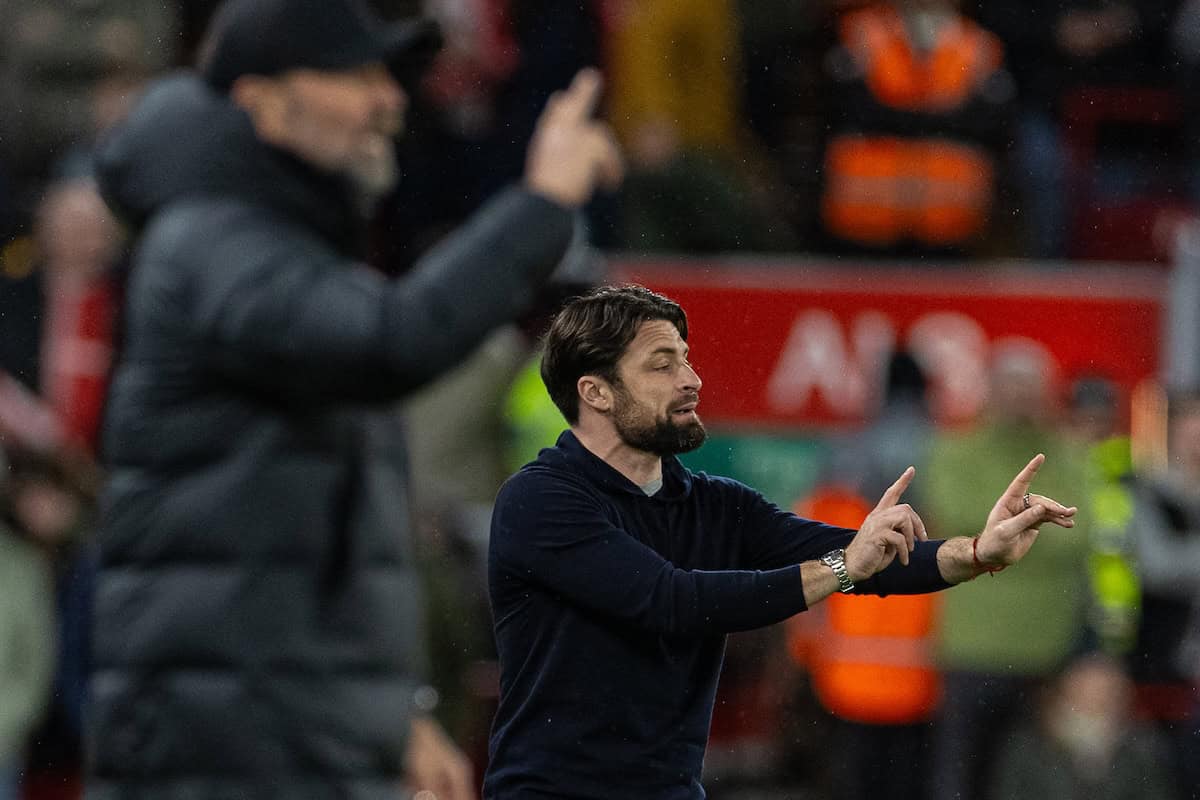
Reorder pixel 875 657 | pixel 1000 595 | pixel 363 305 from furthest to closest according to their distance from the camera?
pixel 875 657, pixel 1000 595, pixel 363 305

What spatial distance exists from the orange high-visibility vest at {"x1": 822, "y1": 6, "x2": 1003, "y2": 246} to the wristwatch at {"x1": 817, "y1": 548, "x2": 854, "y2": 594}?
23.2ft

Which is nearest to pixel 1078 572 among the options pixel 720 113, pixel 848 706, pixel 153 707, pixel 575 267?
pixel 848 706

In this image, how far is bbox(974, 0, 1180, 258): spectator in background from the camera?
9266 mm

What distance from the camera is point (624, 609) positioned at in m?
1.89

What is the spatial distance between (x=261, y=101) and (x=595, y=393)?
5.26 feet

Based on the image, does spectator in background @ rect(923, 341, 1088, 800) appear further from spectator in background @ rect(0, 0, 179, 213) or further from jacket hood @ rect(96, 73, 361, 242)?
spectator in background @ rect(0, 0, 179, 213)

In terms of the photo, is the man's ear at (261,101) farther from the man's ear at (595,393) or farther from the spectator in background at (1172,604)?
the spectator in background at (1172,604)

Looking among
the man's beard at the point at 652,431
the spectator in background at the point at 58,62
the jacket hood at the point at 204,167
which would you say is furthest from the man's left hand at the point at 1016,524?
the spectator in background at the point at 58,62

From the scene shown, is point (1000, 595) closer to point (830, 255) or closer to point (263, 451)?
point (830, 255)

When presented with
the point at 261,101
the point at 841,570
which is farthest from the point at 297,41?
the point at 841,570

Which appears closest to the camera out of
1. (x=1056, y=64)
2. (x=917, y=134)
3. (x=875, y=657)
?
(x=875, y=657)

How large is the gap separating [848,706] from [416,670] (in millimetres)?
4413

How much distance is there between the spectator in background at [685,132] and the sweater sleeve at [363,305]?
5063 mm

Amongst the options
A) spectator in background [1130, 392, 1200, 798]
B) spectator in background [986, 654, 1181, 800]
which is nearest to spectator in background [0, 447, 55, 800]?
spectator in background [986, 654, 1181, 800]
